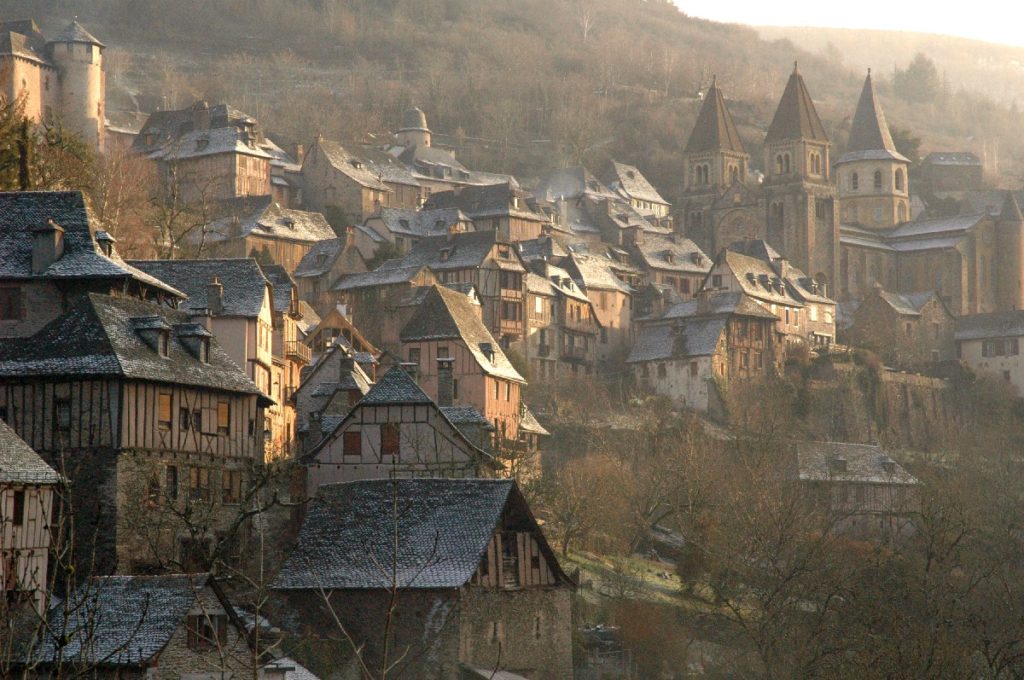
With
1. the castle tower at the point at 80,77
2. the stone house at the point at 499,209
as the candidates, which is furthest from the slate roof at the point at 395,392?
the castle tower at the point at 80,77

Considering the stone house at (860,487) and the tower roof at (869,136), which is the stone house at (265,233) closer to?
the stone house at (860,487)

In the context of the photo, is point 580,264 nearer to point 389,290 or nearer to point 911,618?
point 389,290

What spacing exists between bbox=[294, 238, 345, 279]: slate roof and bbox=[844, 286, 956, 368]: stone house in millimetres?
29609

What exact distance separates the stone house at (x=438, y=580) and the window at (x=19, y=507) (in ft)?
25.1

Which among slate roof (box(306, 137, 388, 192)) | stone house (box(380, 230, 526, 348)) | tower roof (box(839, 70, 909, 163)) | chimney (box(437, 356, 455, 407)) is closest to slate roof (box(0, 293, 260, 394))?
chimney (box(437, 356, 455, 407))

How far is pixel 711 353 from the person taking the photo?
281ft

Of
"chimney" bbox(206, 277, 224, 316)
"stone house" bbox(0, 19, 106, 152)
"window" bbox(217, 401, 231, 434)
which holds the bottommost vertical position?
"window" bbox(217, 401, 231, 434)

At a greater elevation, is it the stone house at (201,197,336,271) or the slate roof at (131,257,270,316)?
the stone house at (201,197,336,271)

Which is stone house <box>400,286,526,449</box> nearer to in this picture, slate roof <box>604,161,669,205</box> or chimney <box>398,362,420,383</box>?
chimney <box>398,362,420,383</box>

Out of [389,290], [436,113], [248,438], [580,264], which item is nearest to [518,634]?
[248,438]

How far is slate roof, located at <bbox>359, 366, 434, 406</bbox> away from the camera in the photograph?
51.9 m

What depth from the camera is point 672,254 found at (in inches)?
4090

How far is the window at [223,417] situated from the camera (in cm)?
4578

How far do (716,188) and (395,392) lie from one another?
71.3 metres
